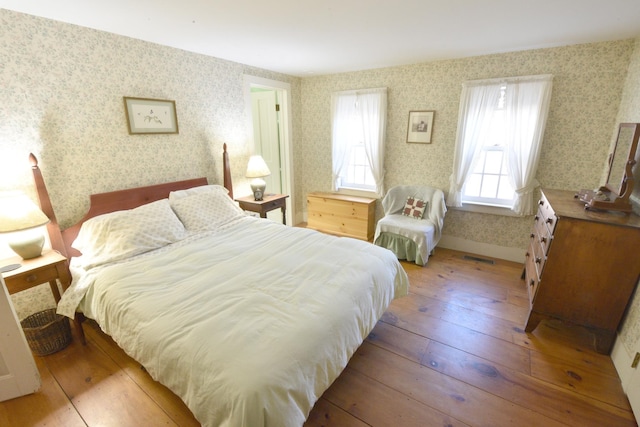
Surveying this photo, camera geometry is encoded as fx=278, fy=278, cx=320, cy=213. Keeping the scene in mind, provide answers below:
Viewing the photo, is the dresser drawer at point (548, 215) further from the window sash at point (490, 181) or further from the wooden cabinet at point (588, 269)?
the window sash at point (490, 181)

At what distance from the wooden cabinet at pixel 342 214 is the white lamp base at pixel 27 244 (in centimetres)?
298

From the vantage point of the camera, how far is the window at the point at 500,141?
9.31 feet

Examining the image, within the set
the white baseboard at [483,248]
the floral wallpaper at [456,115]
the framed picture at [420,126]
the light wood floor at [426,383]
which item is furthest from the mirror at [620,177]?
the framed picture at [420,126]

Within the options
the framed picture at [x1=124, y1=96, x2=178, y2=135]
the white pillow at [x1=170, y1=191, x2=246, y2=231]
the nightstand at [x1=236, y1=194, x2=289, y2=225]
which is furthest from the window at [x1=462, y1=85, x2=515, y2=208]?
the framed picture at [x1=124, y1=96, x2=178, y2=135]

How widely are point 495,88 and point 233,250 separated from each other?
3.10m

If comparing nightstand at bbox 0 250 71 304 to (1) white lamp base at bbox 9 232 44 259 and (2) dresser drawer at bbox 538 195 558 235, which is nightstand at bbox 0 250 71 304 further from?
(2) dresser drawer at bbox 538 195 558 235

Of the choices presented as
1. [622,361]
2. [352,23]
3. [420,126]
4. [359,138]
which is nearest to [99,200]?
[352,23]

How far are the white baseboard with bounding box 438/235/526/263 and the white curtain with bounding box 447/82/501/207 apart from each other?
57 centimetres

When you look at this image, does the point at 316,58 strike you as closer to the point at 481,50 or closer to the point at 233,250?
the point at 481,50

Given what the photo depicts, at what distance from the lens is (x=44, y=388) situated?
5.57 feet

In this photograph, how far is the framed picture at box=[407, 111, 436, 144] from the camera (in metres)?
3.42

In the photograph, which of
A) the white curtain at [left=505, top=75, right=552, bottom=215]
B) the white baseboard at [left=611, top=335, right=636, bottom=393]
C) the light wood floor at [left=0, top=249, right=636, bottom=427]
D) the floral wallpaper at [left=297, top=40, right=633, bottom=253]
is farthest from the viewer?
the white curtain at [left=505, top=75, right=552, bottom=215]

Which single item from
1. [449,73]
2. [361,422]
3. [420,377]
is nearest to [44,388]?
[361,422]

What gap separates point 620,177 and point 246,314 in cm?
269
